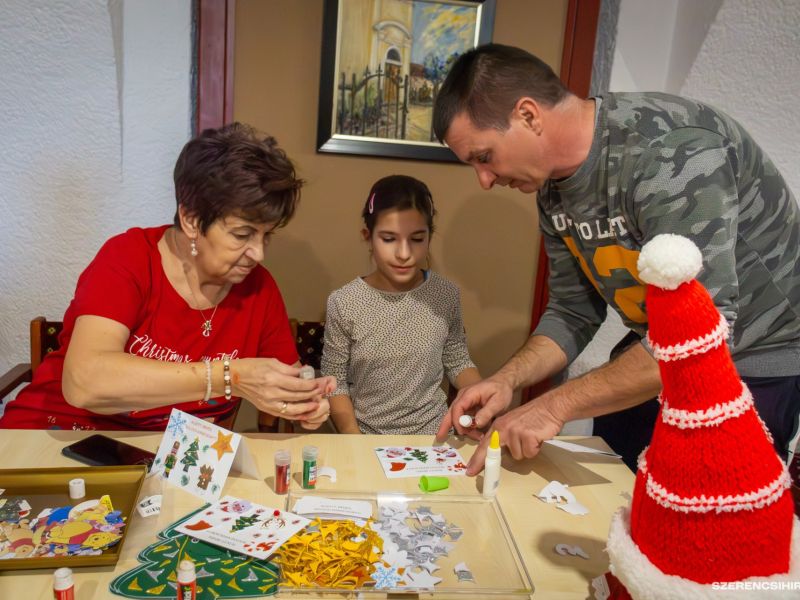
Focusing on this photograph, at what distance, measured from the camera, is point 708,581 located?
2.34 feet

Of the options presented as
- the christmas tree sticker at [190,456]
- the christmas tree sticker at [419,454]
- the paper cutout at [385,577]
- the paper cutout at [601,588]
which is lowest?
the christmas tree sticker at [419,454]

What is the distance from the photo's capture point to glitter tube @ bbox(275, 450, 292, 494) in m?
1.20

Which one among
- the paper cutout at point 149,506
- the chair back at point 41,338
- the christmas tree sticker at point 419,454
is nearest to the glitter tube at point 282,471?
the paper cutout at point 149,506

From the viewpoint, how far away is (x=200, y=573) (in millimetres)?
956

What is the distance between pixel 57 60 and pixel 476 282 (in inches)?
66.0

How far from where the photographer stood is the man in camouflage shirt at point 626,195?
1225mm

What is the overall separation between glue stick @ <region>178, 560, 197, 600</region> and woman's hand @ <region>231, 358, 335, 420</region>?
55cm

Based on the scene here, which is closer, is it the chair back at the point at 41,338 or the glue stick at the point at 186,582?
the glue stick at the point at 186,582

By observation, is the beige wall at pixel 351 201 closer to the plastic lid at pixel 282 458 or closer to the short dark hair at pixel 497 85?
the short dark hair at pixel 497 85

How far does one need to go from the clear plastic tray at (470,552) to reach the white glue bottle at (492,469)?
0.02m

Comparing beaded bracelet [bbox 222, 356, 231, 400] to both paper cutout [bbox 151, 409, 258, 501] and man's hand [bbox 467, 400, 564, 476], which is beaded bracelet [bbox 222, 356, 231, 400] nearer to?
paper cutout [bbox 151, 409, 258, 501]

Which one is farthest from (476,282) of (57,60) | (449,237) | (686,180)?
(57,60)

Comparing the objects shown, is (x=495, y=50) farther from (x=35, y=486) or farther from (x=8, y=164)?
(x=8, y=164)

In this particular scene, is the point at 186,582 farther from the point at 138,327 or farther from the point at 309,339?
the point at 309,339
